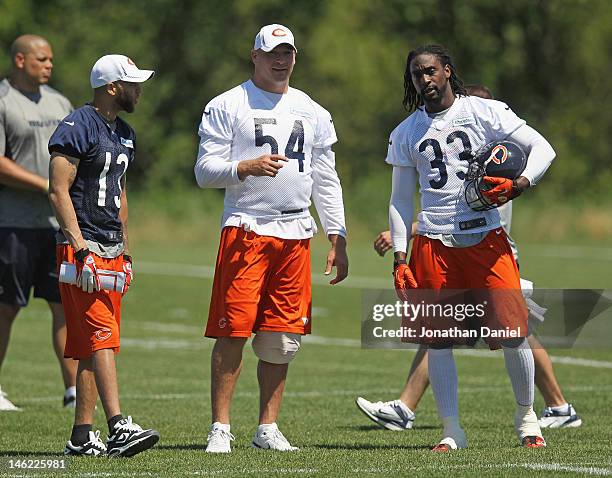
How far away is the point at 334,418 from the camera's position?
34.3 ft

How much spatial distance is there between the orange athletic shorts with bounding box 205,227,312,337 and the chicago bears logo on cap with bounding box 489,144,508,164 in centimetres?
119

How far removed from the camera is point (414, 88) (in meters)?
8.76

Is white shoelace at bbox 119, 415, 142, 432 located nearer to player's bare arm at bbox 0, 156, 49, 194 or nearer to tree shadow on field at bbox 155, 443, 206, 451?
tree shadow on field at bbox 155, 443, 206, 451

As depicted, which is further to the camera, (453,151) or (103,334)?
(453,151)

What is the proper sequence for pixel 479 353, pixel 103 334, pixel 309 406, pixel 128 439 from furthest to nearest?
1. pixel 479 353
2. pixel 309 406
3. pixel 103 334
4. pixel 128 439

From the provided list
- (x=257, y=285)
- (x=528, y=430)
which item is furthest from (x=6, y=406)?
(x=528, y=430)

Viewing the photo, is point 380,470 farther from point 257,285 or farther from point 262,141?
point 262,141

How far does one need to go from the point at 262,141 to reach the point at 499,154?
132 cm

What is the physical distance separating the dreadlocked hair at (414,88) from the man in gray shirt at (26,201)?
10.5 feet

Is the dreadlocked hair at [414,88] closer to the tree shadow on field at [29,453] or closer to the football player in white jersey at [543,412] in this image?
the football player in white jersey at [543,412]

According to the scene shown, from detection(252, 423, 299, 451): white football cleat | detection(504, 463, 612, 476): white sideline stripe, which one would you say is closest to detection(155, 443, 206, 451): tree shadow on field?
detection(252, 423, 299, 451): white football cleat

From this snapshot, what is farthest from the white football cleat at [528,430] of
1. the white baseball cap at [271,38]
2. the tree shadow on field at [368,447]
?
the white baseball cap at [271,38]

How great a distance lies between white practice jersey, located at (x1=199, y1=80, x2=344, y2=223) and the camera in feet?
27.8

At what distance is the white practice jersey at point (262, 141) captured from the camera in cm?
848
